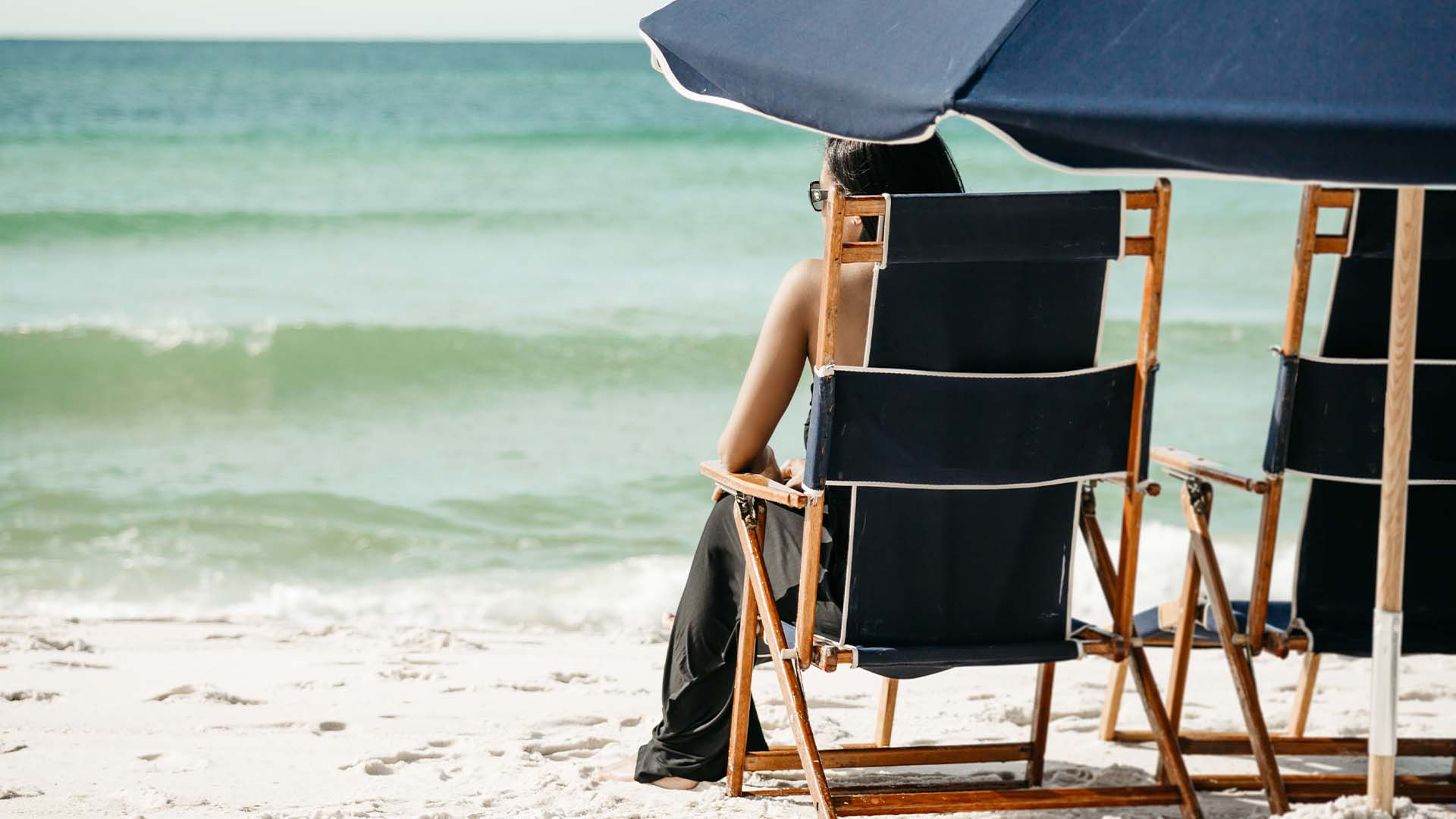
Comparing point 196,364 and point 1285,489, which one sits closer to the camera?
point 1285,489

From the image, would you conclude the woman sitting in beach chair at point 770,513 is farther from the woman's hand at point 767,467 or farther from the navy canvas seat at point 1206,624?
the navy canvas seat at point 1206,624

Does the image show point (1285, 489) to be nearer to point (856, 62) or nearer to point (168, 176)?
point (856, 62)

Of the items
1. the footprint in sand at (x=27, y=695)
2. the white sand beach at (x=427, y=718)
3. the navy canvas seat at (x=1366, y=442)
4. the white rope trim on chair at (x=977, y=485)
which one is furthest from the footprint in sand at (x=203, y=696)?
the navy canvas seat at (x=1366, y=442)

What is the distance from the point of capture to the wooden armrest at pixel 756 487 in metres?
2.49

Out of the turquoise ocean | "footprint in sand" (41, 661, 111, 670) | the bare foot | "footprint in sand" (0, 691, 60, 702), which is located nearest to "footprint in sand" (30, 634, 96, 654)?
"footprint in sand" (41, 661, 111, 670)

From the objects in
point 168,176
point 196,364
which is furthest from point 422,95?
point 196,364

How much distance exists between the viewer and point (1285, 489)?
692 centimetres

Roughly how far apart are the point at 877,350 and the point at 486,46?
168ft

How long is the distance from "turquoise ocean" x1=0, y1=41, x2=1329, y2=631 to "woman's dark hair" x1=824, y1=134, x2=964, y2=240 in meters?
2.27

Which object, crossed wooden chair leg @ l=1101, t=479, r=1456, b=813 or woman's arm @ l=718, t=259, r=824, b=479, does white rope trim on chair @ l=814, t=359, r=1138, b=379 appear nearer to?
woman's arm @ l=718, t=259, r=824, b=479

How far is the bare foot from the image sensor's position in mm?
2928

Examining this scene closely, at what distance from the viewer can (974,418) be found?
8.27ft

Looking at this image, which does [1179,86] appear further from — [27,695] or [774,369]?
[27,695]

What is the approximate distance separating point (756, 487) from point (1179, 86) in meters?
1.01
